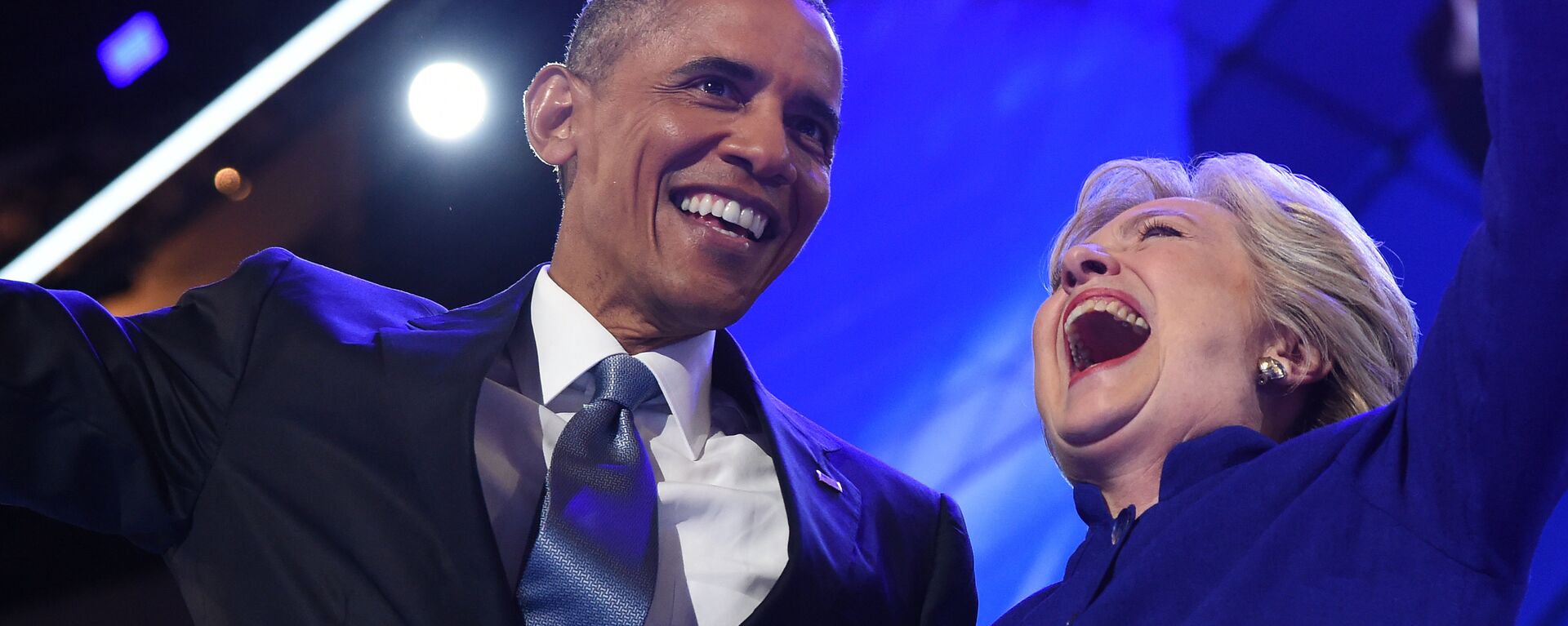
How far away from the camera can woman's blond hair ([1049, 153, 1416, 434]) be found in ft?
5.52

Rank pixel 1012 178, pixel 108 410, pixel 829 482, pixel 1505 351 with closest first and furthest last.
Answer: pixel 1505 351, pixel 108 410, pixel 829 482, pixel 1012 178

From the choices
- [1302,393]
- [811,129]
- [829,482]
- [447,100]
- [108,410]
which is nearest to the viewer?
[108,410]

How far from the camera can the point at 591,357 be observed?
1724 mm

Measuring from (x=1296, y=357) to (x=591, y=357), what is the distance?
0.99m

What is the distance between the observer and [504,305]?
1782mm

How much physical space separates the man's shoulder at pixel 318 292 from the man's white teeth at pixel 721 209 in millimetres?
441

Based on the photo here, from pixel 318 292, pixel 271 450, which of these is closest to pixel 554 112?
pixel 318 292

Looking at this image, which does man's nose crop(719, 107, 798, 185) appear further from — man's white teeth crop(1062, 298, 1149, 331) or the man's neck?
man's white teeth crop(1062, 298, 1149, 331)

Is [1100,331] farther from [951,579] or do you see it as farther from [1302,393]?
[951,579]

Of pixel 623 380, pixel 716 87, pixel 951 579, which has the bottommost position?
pixel 951 579

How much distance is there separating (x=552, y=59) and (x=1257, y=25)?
1822 millimetres

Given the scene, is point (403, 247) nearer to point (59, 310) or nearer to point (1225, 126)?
point (59, 310)

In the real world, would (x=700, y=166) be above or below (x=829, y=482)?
above

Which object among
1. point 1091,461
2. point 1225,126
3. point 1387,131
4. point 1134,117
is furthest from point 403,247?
point 1387,131
